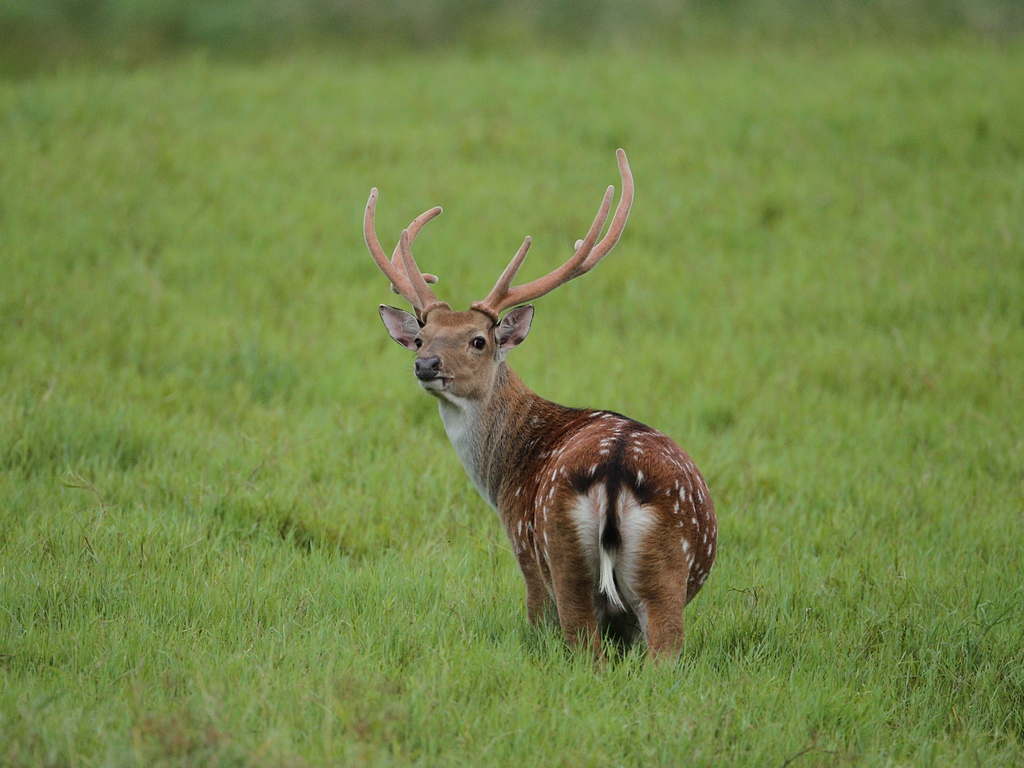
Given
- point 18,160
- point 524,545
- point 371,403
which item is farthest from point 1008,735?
point 18,160

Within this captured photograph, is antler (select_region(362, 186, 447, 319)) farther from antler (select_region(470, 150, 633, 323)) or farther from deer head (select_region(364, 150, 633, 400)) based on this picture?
antler (select_region(470, 150, 633, 323))

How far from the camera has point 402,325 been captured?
4.68 m

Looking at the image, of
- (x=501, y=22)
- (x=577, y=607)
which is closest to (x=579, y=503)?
(x=577, y=607)

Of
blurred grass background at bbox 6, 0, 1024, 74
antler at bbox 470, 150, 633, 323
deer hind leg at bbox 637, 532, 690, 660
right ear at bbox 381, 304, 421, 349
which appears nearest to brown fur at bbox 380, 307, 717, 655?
deer hind leg at bbox 637, 532, 690, 660

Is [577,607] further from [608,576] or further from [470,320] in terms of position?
[470,320]

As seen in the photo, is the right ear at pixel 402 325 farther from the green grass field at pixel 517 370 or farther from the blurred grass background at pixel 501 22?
the blurred grass background at pixel 501 22

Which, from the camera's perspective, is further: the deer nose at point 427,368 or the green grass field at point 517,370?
the deer nose at point 427,368

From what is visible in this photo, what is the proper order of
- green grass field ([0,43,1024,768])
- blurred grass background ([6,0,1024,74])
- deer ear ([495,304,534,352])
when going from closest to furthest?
green grass field ([0,43,1024,768]) < deer ear ([495,304,534,352]) < blurred grass background ([6,0,1024,74])

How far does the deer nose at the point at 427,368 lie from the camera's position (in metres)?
4.18

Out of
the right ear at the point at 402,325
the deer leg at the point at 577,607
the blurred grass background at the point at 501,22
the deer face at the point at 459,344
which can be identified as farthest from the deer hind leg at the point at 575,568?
the blurred grass background at the point at 501,22

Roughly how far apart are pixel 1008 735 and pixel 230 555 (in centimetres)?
307

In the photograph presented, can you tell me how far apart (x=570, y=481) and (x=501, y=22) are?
39.4 feet

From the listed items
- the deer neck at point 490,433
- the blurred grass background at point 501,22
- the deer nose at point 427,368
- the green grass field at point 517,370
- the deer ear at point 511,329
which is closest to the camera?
the green grass field at point 517,370

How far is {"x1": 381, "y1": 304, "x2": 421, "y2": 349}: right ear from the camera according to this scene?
4.63 meters
